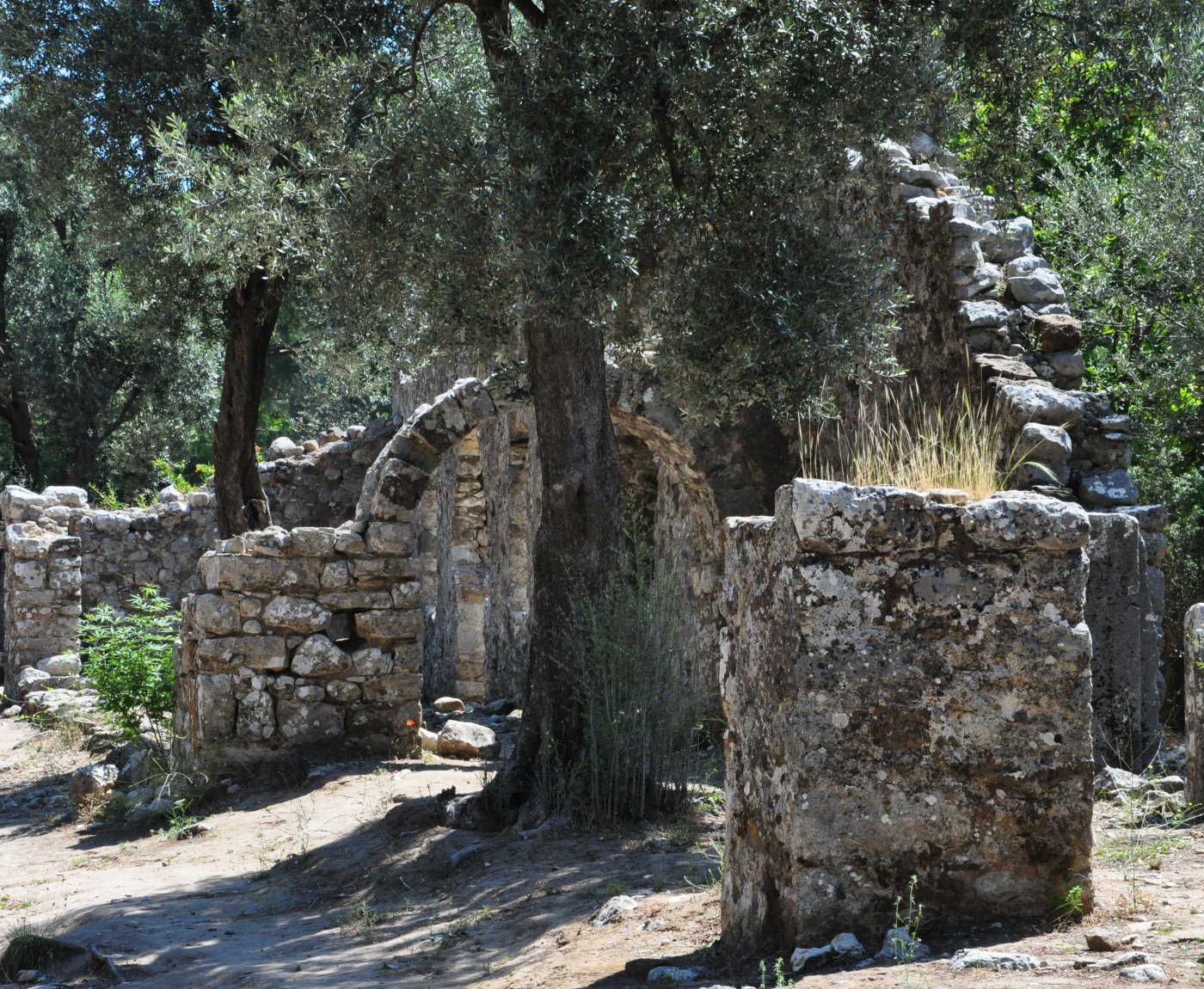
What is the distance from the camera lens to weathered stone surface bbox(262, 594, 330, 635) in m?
9.39

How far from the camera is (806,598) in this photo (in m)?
3.64

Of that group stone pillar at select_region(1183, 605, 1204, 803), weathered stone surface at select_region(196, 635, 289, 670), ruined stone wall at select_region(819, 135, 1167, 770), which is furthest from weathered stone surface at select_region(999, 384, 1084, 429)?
weathered stone surface at select_region(196, 635, 289, 670)

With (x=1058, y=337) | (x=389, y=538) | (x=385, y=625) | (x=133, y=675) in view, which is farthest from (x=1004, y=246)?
(x=133, y=675)

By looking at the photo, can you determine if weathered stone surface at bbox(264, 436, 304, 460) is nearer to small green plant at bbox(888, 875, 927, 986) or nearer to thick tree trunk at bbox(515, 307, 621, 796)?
thick tree trunk at bbox(515, 307, 621, 796)

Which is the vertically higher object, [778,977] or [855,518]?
[855,518]

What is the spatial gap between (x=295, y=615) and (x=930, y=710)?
21.9ft

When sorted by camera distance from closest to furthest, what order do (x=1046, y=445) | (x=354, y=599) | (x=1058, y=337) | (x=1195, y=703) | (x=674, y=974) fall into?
(x=674, y=974) → (x=1195, y=703) → (x=1046, y=445) → (x=1058, y=337) → (x=354, y=599)

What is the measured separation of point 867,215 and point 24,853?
7.74 m

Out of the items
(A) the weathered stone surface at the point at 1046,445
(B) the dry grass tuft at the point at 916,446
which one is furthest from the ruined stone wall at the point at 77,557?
(A) the weathered stone surface at the point at 1046,445

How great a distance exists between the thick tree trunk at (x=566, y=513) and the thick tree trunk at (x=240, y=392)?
5.05 metres

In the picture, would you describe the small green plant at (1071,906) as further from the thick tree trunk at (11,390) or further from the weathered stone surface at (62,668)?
the thick tree trunk at (11,390)

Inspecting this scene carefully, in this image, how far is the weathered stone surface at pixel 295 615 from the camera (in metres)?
9.39

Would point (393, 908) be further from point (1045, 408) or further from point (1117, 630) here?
point (1045, 408)

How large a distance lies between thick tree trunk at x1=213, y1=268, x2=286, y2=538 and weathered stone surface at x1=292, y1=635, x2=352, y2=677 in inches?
113
